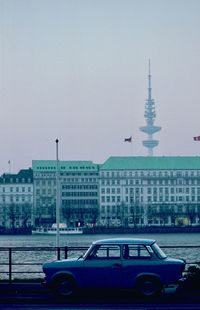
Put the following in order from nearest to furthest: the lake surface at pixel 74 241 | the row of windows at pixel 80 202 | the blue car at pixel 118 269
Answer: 1. the blue car at pixel 118 269
2. the lake surface at pixel 74 241
3. the row of windows at pixel 80 202

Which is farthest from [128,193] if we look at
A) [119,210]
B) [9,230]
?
[9,230]

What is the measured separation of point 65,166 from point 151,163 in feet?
56.5

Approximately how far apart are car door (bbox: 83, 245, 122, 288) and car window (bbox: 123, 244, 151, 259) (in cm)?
16

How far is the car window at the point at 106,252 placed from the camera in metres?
21.2

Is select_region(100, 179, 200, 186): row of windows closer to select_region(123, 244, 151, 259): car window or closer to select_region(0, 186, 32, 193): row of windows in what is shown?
select_region(0, 186, 32, 193): row of windows

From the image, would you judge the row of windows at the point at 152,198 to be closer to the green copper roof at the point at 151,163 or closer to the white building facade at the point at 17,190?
the green copper roof at the point at 151,163

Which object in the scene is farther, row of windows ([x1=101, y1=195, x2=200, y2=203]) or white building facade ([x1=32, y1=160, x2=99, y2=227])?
row of windows ([x1=101, y1=195, x2=200, y2=203])

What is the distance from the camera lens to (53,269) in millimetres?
21281

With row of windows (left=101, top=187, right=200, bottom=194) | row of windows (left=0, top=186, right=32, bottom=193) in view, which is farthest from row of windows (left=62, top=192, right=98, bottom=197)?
row of windows (left=0, top=186, right=32, bottom=193)

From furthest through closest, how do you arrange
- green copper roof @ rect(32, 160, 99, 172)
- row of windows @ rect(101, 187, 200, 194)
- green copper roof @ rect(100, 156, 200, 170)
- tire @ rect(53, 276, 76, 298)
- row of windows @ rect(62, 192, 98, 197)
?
row of windows @ rect(62, 192, 98, 197), row of windows @ rect(101, 187, 200, 194), green copper roof @ rect(100, 156, 200, 170), green copper roof @ rect(32, 160, 99, 172), tire @ rect(53, 276, 76, 298)

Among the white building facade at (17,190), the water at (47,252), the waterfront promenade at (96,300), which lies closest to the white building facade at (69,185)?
the white building facade at (17,190)

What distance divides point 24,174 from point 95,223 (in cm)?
2497

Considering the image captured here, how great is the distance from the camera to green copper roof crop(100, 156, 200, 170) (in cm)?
18200

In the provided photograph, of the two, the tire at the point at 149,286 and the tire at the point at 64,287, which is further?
the tire at the point at 64,287
